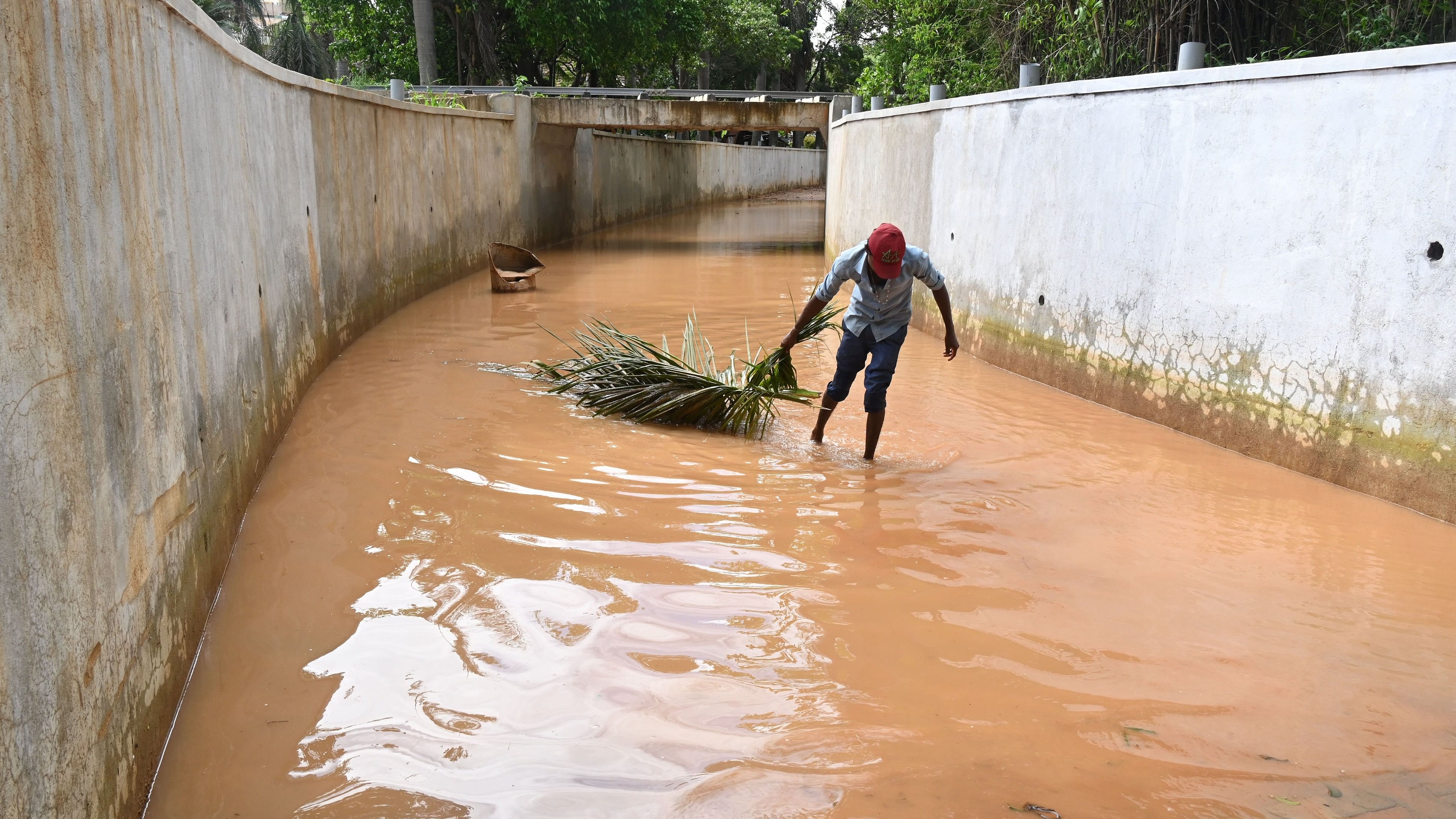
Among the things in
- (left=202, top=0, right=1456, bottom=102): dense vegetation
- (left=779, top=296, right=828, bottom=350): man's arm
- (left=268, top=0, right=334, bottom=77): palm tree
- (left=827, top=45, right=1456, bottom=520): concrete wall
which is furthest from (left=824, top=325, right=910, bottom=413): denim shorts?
(left=268, top=0, right=334, bottom=77): palm tree

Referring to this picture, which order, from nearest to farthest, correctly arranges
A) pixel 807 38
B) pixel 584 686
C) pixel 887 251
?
pixel 584 686, pixel 887 251, pixel 807 38

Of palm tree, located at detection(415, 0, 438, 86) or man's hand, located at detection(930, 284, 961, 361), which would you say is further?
palm tree, located at detection(415, 0, 438, 86)

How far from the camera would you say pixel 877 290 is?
5832mm

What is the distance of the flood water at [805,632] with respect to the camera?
3.04 meters

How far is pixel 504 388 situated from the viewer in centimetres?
767

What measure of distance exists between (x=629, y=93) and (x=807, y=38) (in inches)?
811

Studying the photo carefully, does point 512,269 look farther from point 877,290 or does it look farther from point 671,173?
point 671,173

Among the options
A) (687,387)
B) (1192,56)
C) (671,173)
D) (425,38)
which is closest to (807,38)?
(671,173)

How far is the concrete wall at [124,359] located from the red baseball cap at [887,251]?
121 inches

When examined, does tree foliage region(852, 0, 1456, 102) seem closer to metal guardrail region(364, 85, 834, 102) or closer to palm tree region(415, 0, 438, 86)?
metal guardrail region(364, 85, 834, 102)

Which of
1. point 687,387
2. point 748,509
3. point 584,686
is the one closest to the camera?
point 584,686

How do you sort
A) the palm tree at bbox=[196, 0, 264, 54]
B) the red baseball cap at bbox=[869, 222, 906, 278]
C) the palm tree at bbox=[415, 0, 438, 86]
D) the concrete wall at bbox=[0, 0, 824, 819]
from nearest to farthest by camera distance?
the concrete wall at bbox=[0, 0, 824, 819]
the red baseball cap at bbox=[869, 222, 906, 278]
the palm tree at bbox=[415, 0, 438, 86]
the palm tree at bbox=[196, 0, 264, 54]

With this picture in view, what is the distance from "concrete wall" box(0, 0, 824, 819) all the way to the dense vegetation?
7482 mm

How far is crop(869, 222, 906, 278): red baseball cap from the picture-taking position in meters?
5.52
